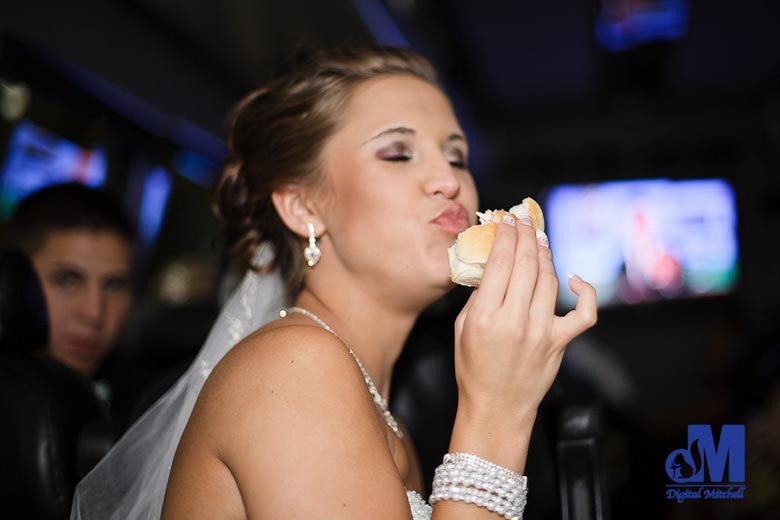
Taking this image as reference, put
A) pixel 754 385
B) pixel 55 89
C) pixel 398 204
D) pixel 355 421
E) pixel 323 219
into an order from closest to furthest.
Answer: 1. pixel 355 421
2. pixel 398 204
3. pixel 323 219
4. pixel 55 89
5. pixel 754 385

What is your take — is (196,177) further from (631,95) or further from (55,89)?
(631,95)

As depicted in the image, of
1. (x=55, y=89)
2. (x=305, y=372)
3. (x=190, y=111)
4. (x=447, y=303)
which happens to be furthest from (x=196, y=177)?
(x=305, y=372)

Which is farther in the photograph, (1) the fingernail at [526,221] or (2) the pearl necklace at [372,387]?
(2) the pearl necklace at [372,387]

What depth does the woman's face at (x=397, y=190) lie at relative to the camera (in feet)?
5.31

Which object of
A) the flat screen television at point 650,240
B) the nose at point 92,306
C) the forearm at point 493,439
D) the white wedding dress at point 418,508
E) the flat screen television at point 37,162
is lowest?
the white wedding dress at point 418,508

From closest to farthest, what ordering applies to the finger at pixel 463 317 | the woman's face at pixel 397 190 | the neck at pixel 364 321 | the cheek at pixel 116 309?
the finger at pixel 463 317 < the woman's face at pixel 397 190 < the neck at pixel 364 321 < the cheek at pixel 116 309

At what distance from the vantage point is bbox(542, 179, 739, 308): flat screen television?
7508mm

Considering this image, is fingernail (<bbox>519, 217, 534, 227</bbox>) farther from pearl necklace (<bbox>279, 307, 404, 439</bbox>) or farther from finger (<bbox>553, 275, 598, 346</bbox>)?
pearl necklace (<bbox>279, 307, 404, 439</bbox>)

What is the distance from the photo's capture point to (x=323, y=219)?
5.82 ft

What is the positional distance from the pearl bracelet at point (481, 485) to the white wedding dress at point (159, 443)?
261 millimetres

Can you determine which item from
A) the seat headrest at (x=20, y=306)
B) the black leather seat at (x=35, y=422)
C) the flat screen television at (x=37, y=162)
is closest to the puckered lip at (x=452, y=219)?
the black leather seat at (x=35, y=422)

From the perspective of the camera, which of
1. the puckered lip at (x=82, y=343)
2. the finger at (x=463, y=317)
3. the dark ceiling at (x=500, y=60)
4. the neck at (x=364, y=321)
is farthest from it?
the dark ceiling at (x=500, y=60)

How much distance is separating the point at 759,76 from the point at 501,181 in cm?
276

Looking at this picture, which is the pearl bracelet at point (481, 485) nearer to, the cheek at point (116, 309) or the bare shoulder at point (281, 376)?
the bare shoulder at point (281, 376)
